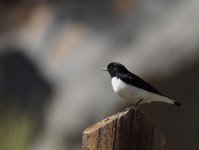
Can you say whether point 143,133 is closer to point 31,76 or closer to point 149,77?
point 149,77

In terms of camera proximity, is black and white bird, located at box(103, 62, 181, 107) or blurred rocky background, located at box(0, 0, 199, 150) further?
blurred rocky background, located at box(0, 0, 199, 150)

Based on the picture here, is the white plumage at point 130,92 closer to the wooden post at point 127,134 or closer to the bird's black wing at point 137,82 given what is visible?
the bird's black wing at point 137,82

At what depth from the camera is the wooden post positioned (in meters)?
3.94

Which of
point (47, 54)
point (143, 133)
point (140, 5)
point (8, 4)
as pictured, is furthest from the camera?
point (8, 4)

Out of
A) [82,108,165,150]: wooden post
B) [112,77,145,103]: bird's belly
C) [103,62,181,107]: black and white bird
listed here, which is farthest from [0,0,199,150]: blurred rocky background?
[82,108,165,150]: wooden post

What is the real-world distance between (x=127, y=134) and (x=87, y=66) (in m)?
6.91

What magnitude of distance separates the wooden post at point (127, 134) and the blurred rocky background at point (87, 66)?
5.43 m

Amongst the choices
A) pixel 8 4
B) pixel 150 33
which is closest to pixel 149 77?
pixel 150 33

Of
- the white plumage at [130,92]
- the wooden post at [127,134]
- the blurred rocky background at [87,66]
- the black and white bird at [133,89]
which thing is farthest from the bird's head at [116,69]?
the blurred rocky background at [87,66]

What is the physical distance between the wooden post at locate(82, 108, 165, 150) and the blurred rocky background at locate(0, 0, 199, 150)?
5.43m

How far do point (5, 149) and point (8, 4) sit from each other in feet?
14.2

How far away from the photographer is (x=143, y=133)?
395cm

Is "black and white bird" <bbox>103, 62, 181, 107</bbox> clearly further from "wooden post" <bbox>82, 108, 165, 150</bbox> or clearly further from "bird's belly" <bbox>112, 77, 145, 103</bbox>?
"wooden post" <bbox>82, 108, 165, 150</bbox>

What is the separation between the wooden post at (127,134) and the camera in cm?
394
